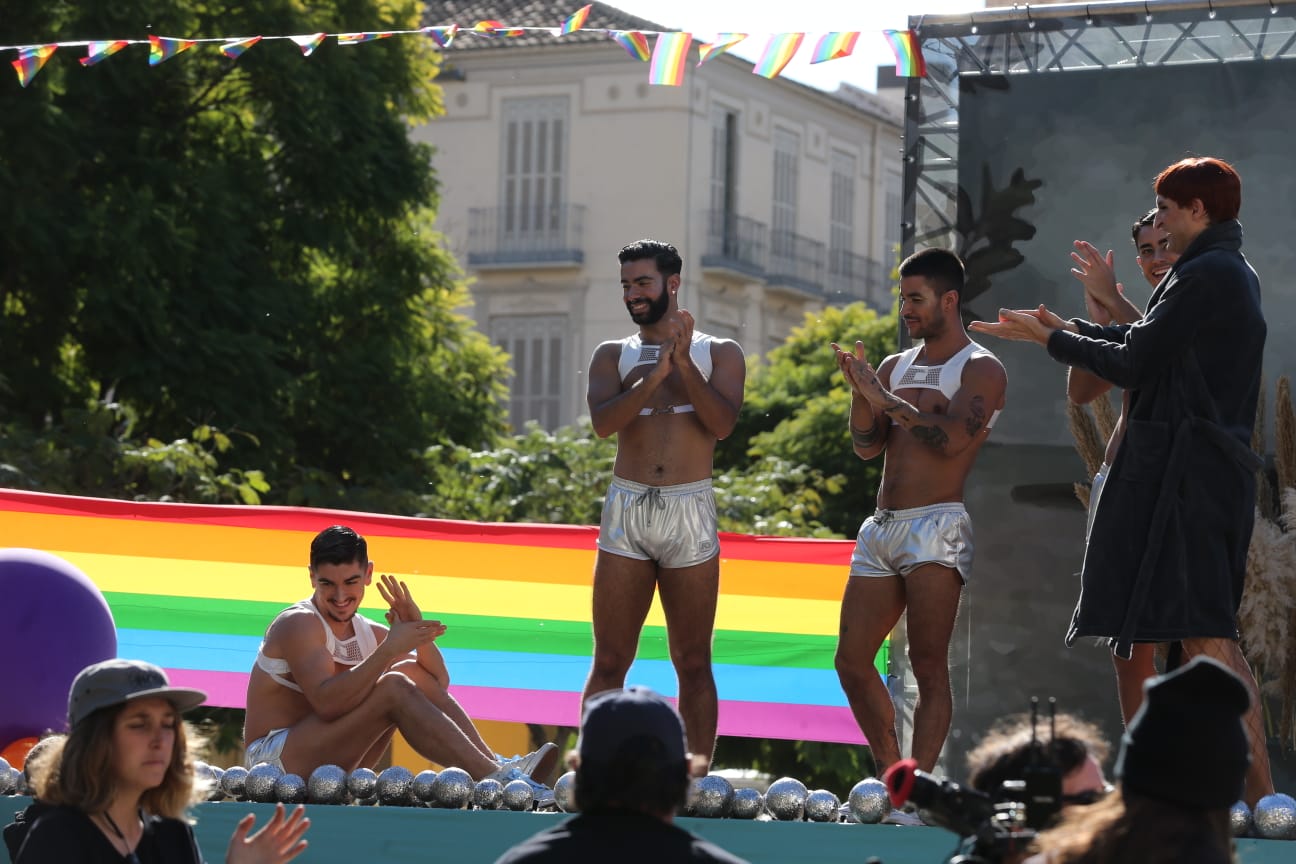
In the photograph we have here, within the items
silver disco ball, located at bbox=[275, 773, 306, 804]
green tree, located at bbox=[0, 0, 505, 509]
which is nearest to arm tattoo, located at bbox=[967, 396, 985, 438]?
silver disco ball, located at bbox=[275, 773, 306, 804]

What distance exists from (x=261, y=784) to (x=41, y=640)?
123 centimetres

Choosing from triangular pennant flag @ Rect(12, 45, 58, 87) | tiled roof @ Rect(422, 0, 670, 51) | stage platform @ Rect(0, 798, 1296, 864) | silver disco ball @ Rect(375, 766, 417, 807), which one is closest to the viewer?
stage platform @ Rect(0, 798, 1296, 864)

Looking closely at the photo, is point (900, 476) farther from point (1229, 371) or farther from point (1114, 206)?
point (1114, 206)

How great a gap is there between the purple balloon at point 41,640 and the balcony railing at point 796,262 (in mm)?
29978

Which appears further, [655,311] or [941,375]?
[655,311]

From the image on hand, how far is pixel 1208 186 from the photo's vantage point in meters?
5.34

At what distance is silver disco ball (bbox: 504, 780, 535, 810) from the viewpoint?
17.3ft

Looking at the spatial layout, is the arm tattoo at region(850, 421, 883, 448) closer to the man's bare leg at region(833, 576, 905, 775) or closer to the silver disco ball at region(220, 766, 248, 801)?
the man's bare leg at region(833, 576, 905, 775)

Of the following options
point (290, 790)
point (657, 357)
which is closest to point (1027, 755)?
point (290, 790)

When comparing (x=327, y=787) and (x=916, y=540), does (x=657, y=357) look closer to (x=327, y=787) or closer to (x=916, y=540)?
(x=916, y=540)

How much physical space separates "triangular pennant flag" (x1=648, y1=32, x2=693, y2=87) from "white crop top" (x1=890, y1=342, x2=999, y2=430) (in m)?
1.93

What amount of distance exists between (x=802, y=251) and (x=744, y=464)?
13.5m

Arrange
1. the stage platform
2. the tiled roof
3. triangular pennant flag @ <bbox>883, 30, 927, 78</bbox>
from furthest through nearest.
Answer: the tiled roof
triangular pennant flag @ <bbox>883, 30, 927, 78</bbox>
the stage platform

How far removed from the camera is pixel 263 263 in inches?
781
